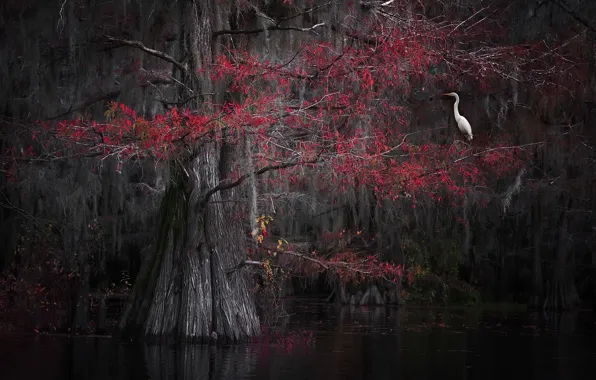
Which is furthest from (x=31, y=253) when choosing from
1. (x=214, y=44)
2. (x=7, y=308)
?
(x=214, y=44)

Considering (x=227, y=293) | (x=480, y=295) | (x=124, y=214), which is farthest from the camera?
(x=480, y=295)

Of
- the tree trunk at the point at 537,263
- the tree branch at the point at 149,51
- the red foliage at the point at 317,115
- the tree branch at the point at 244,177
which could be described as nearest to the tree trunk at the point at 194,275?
the tree branch at the point at 244,177

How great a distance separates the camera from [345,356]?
15781 mm

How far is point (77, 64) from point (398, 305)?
61.1 ft

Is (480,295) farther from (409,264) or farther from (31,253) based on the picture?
(31,253)

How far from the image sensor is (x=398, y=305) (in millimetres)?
32906

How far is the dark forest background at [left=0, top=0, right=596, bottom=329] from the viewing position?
17.3 meters

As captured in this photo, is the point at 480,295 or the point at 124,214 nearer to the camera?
the point at 124,214

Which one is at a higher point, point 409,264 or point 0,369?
point 409,264

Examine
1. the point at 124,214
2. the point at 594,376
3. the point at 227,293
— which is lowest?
the point at 594,376

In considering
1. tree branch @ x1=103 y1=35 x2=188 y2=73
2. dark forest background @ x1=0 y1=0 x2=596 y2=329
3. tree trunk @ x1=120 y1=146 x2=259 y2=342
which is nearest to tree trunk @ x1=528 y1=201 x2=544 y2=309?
dark forest background @ x1=0 y1=0 x2=596 y2=329

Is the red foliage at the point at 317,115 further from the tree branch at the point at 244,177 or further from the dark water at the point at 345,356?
the dark water at the point at 345,356

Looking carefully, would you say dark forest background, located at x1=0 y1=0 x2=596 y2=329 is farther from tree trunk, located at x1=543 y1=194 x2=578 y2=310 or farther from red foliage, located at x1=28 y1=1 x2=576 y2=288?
red foliage, located at x1=28 y1=1 x2=576 y2=288

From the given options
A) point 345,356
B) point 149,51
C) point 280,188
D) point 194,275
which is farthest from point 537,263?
point 149,51
